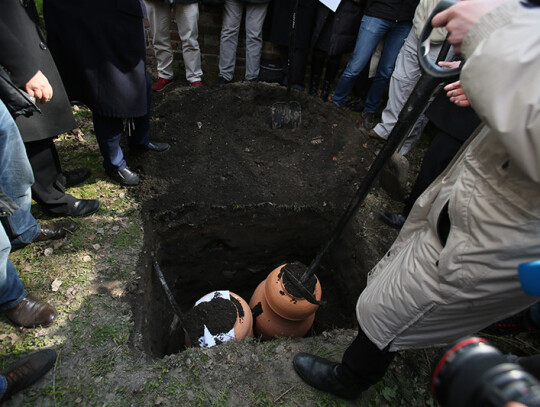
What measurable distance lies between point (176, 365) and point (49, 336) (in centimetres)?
75

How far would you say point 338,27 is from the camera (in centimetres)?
351

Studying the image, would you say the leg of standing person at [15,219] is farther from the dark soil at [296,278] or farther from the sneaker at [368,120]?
the sneaker at [368,120]

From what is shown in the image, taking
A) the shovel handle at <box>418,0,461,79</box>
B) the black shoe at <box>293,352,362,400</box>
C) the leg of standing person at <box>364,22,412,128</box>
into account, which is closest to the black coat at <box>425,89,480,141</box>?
the shovel handle at <box>418,0,461,79</box>

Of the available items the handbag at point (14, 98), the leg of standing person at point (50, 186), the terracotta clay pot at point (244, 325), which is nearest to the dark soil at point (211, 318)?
the terracotta clay pot at point (244, 325)

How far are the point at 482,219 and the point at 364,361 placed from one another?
2.72ft

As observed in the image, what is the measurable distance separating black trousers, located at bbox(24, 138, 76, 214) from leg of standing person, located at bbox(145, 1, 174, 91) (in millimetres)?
2086

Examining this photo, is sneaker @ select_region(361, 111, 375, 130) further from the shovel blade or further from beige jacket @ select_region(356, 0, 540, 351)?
beige jacket @ select_region(356, 0, 540, 351)

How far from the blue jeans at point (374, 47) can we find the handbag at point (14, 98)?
10.3 feet

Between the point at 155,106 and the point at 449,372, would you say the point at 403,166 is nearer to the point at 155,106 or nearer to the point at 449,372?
the point at 449,372

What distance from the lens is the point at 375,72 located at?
374 cm

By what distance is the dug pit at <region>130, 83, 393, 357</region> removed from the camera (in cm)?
261

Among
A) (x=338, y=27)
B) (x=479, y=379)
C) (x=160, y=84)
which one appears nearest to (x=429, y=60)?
(x=479, y=379)

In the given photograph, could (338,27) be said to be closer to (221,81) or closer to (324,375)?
(221,81)

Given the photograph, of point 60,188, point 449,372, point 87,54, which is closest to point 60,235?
Answer: point 60,188
